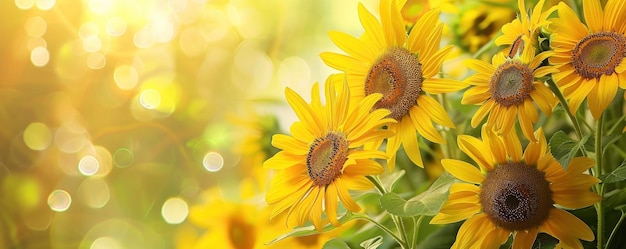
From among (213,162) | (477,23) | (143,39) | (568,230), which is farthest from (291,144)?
(143,39)

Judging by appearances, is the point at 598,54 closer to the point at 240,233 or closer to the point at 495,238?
the point at 495,238

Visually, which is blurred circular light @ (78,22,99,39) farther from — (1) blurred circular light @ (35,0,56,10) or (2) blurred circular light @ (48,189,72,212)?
(2) blurred circular light @ (48,189,72,212)

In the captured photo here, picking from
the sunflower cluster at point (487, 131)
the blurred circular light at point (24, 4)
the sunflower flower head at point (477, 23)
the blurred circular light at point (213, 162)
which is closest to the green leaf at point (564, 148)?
the sunflower cluster at point (487, 131)

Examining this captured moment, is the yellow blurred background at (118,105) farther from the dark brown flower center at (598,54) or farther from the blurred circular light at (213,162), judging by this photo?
the dark brown flower center at (598,54)

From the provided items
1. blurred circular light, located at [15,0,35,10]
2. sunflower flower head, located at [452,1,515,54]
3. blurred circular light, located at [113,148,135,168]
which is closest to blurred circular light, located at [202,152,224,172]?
blurred circular light, located at [113,148,135,168]

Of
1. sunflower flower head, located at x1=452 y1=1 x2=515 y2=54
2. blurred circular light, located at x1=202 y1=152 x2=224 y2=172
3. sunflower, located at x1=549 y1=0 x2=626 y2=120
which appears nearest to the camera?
sunflower, located at x1=549 y1=0 x2=626 y2=120

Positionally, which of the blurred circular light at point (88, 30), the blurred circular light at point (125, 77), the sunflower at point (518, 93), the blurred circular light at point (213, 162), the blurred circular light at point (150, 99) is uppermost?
the blurred circular light at point (88, 30)

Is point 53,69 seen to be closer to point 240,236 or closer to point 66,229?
point 66,229
